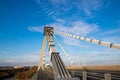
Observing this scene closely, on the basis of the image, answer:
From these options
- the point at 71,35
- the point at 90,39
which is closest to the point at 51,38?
the point at 71,35

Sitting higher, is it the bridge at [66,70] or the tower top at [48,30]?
the tower top at [48,30]

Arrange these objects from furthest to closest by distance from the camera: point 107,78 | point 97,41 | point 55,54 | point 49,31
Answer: point 49,31, point 55,54, point 97,41, point 107,78

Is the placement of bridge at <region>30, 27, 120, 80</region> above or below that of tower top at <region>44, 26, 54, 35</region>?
below

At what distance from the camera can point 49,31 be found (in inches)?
2365

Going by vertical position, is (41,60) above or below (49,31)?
below

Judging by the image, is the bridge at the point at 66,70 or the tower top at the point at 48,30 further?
the tower top at the point at 48,30

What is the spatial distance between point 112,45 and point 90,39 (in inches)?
268

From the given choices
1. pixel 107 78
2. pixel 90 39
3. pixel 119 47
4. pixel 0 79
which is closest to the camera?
pixel 107 78

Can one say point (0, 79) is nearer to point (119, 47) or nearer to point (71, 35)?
point (71, 35)

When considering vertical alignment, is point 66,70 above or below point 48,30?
below

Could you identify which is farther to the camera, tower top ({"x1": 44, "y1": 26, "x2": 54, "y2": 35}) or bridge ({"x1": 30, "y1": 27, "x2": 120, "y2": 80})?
tower top ({"x1": 44, "y1": 26, "x2": 54, "y2": 35})

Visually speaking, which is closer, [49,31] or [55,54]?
[55,54]

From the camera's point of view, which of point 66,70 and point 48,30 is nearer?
point 66,70

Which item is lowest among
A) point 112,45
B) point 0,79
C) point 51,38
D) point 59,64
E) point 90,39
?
point 0,79
